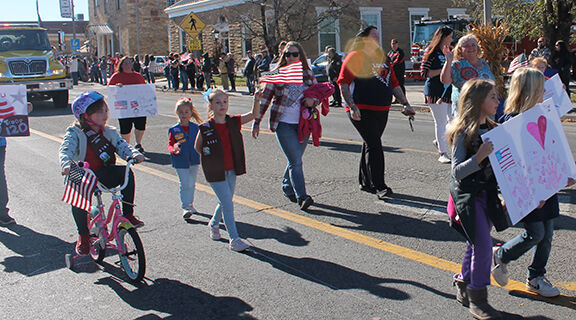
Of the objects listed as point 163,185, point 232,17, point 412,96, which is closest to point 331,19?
point 232,17

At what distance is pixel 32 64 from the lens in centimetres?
2042

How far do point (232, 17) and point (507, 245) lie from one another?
32.0 meters

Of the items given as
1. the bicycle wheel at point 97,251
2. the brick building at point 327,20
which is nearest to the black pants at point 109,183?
the bicycle wheel at point 97,251

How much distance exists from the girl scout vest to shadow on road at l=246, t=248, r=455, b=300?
1600mm

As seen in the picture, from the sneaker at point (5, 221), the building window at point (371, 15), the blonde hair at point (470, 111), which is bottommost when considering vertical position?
the sneaker at point (5, 221)

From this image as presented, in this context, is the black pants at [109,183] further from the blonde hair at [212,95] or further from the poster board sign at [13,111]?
the poster board sign at [13,111]

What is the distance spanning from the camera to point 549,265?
4730mm

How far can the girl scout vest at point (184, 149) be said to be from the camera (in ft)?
21.5

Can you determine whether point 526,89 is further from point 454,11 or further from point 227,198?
point 454,11

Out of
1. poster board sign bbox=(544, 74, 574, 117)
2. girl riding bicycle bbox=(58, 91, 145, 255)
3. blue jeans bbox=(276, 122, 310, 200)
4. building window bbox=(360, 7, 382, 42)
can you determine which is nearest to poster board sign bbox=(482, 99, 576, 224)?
poster board sign bbox=(544, 74, 574, 117)

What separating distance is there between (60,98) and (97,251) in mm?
17156

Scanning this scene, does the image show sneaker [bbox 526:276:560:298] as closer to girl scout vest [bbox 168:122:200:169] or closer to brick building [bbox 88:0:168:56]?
girl scout vest [bbox 168:122:200:169]

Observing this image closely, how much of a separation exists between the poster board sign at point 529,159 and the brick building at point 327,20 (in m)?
26.4

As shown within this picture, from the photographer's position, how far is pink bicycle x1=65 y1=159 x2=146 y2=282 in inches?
182
